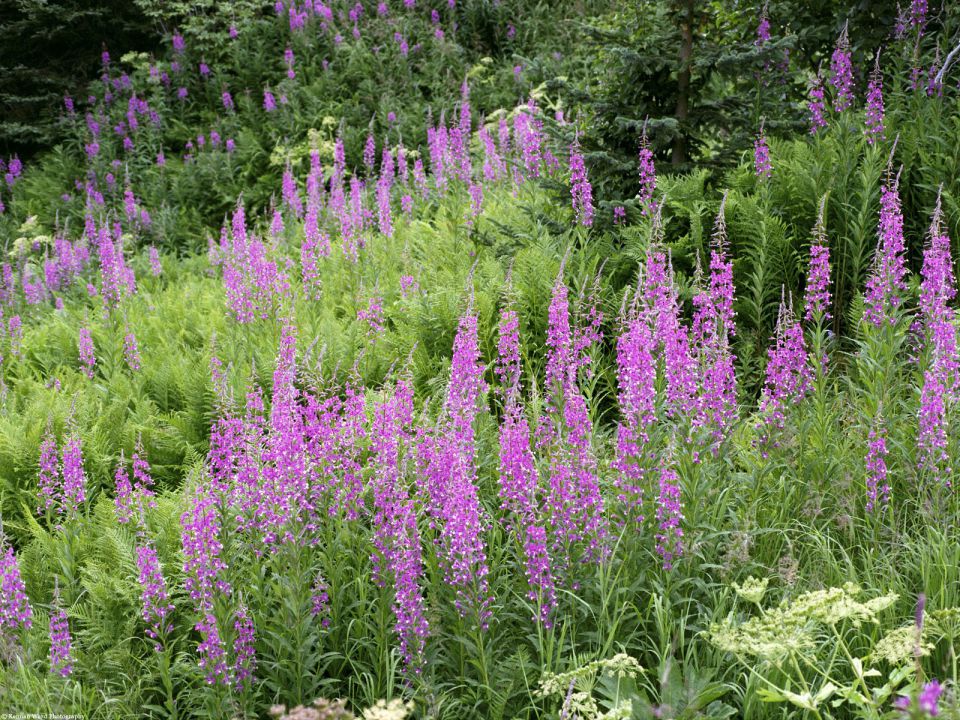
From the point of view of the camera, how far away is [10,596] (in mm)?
3609

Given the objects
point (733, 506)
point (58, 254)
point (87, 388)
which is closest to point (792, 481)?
point (733, 506)

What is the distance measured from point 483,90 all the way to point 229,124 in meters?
4.11

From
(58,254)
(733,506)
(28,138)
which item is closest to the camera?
(733,506)

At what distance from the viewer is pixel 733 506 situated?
3789 millimetres

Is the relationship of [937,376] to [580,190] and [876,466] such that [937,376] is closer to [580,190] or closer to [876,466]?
[876,466]

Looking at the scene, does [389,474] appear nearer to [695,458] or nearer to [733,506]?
[695,458]

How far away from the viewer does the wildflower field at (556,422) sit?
10.1 feet

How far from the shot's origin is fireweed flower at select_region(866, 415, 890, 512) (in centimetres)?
360

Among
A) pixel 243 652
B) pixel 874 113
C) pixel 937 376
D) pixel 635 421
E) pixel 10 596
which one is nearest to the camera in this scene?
pixel 243 652

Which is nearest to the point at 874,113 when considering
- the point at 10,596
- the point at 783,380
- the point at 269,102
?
the point at 783,380

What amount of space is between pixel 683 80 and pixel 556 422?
10.8 ft

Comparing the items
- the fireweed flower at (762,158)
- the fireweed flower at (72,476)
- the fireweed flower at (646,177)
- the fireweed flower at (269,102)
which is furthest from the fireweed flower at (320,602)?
the fireweed flower at (269,102)

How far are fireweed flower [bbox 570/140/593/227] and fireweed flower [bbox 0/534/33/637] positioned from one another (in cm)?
395

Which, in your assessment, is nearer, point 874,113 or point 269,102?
point 874,113
